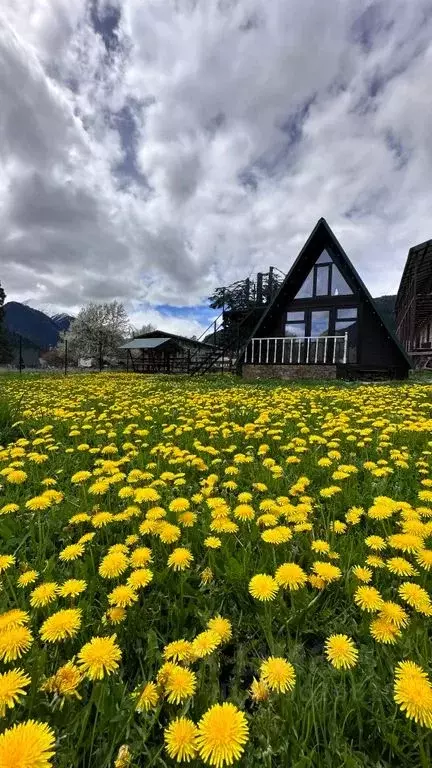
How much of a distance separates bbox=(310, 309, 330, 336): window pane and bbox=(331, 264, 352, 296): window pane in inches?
36.7

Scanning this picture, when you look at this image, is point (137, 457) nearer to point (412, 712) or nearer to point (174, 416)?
point (174, 416)

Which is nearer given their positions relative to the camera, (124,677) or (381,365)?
(124,677)

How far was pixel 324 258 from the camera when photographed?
16.7 metres

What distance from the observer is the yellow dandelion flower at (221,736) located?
78 cm

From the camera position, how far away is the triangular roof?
15047 millimetres

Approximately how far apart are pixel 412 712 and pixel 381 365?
630 inches

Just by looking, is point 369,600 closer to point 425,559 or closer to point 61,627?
point 425,559

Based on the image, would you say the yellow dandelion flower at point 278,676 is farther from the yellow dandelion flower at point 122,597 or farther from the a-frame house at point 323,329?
the a-frame house at point 323,329

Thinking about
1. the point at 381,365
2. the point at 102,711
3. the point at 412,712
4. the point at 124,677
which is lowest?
the point at 124,677

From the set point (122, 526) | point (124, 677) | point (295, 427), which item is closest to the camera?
point (124, 677)

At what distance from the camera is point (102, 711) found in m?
1.00

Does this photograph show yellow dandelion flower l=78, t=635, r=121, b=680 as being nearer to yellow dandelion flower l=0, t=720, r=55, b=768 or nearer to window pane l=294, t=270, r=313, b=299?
yellow dandelion flower l=0, t=720, r=55, b=768

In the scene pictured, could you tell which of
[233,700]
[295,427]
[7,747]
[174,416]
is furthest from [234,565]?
[174,416]

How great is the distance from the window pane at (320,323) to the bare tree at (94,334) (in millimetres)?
41297
